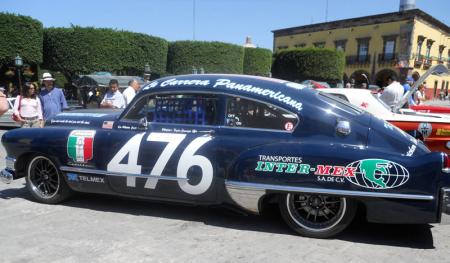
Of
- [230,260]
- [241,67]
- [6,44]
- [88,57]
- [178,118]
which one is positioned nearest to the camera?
[230,260]

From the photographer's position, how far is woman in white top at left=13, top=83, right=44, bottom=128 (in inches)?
293

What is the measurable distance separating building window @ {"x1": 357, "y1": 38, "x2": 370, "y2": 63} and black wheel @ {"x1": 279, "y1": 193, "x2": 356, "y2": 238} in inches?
1771

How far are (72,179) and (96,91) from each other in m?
15.0

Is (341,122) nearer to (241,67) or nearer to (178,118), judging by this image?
(178,118)

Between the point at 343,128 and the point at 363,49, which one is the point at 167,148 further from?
the point at 363,49

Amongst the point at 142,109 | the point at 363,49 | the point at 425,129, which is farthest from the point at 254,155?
the point at 363,49

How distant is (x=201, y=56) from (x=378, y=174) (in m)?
28.4

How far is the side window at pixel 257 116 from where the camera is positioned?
397 cm

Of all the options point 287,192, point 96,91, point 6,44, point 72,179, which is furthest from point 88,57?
point 287,192

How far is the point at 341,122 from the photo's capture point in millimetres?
3793

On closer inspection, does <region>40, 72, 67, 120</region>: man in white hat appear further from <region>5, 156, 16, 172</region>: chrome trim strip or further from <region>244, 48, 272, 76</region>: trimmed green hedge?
<region>244, 48, 272, 76</region>: trimmed green hedge

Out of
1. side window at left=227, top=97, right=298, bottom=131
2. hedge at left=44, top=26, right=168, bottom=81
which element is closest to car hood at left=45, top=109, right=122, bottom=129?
side window at left=227, top=97, right=298, bottom=131

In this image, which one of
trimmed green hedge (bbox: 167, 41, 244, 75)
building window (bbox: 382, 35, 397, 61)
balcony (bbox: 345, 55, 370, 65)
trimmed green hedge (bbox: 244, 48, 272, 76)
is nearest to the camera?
trimmed green hedge (bbox: 167, 41, 244, 75)

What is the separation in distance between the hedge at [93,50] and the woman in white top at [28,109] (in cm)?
1847
